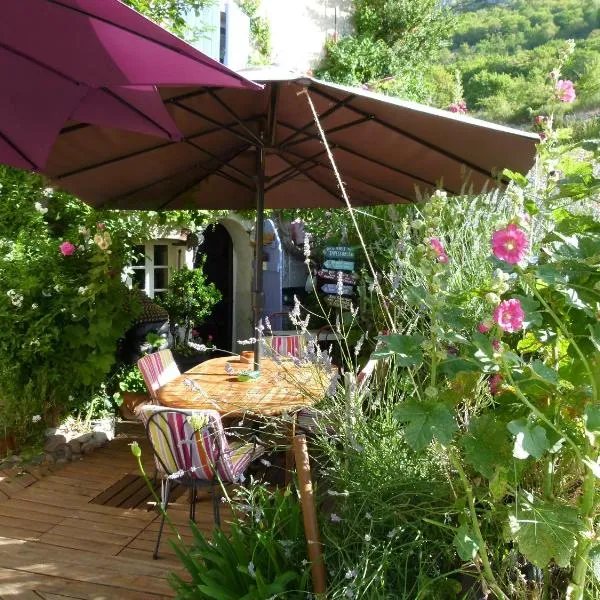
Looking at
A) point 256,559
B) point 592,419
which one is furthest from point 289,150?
point 592,419

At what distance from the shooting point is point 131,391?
5.62 metres

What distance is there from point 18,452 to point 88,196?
1952mm

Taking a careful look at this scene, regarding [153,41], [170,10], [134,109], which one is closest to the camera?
[153,41]

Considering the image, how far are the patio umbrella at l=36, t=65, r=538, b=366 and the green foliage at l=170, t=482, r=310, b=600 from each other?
5.77 ft

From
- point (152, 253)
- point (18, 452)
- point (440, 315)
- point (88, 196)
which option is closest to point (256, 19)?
point (152, 253)

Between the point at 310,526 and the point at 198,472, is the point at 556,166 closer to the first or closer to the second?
the point at 310,526

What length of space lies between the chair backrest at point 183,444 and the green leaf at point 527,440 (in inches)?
61.4

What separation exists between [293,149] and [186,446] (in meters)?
2.31

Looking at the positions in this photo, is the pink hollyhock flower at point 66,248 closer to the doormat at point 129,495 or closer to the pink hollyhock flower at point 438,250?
the doormat at point 129,495

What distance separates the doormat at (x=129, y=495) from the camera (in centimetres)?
387

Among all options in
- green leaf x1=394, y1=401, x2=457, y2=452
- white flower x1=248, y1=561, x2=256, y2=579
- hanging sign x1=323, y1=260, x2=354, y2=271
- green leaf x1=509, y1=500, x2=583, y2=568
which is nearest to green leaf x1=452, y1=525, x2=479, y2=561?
green leaf x1=509, y1=500, x2=583, y2=568

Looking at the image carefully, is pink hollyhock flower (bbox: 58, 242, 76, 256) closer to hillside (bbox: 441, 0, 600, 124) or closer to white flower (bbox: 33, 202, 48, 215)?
A: white flower (bbox: 33, 202, 48, 215)

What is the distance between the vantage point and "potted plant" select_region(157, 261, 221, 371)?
7.61 m

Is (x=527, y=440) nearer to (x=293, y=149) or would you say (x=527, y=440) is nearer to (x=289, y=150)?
(x=289, y=150)
